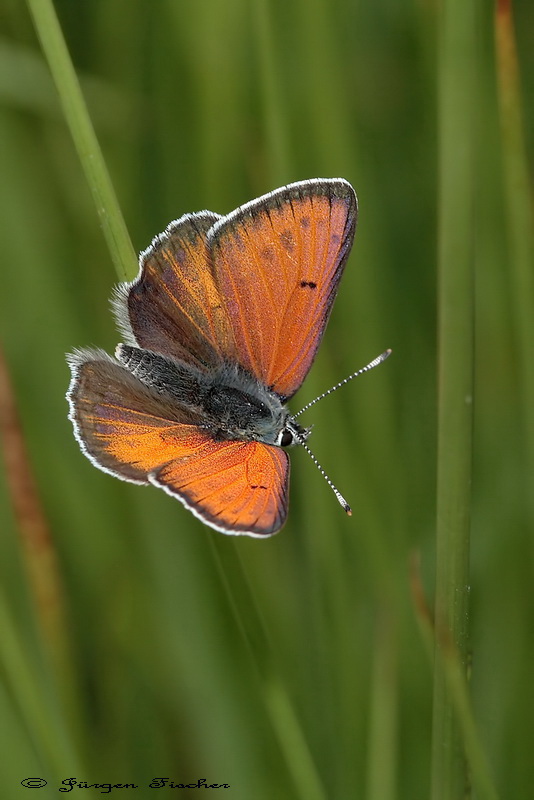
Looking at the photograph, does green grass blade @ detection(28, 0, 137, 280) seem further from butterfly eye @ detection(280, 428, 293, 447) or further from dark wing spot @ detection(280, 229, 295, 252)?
butterfly eye @ detection(280, 428, 293, 447)

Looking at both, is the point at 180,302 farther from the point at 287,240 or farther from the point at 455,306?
the point at 455,306

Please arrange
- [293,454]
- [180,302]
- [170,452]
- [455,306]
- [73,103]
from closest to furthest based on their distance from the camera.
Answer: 1. [455,306]
2. [73,103]
3. [170,452]
4. [180,302]
5. [293,454]

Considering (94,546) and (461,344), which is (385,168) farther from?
(461,344)

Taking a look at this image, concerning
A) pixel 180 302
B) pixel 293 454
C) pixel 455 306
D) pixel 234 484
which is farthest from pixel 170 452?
pixel 455 306

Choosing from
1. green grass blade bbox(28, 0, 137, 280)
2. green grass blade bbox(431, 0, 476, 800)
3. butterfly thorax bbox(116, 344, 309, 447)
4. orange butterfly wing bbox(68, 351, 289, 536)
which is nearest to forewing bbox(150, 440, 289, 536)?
orange butterfly wing bbox(68, 351, 289, 536)

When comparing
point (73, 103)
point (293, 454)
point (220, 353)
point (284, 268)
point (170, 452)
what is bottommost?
point (293, 454)

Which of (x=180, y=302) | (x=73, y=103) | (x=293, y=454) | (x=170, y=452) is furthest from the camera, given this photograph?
(x=293, y=454)

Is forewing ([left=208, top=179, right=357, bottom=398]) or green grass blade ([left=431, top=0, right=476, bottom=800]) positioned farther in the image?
forewing ([left=208, top=179, right=357, bottom=398])
